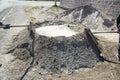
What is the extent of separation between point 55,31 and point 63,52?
1633 mm

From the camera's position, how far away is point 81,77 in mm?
8078

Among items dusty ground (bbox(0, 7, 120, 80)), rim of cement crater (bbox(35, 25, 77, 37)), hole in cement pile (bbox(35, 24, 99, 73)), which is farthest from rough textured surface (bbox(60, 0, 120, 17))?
hole in cement pile (bbox(35, 24, 99, 73))

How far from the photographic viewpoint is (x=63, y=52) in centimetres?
892

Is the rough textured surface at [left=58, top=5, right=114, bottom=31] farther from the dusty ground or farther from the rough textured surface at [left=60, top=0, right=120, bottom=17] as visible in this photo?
the dusty ground

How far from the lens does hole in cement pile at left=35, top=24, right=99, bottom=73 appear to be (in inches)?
338

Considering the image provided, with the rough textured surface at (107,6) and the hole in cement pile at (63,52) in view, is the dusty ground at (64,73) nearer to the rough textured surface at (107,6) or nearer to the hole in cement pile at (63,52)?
the hole in cement pile at (63,52)

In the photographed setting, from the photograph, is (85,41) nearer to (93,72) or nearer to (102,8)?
(93,72)

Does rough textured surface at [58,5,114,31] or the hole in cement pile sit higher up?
the hole in cement pile

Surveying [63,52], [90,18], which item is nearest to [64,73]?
[63,52]

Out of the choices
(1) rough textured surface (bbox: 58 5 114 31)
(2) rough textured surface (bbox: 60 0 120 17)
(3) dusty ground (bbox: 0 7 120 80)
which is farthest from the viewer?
(2) rough textured surface (bbox: 60 0 120 17)

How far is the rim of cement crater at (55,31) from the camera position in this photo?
32.3ft

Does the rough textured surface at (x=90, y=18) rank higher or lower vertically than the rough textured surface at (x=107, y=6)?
lower

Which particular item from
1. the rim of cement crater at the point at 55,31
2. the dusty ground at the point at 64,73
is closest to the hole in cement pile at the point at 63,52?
the rim of cement crater at the point at 55,31

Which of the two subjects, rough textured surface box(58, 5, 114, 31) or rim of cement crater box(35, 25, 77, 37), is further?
rough textured surface box(58, 5, 114, 31)
